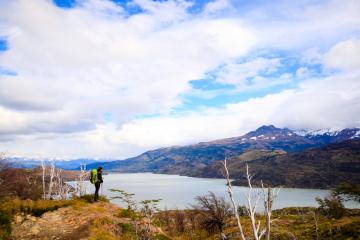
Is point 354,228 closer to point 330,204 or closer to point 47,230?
point 330,204

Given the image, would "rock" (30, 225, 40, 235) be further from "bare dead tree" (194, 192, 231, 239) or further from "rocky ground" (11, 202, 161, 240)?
"bare dead tree" (194, 192, 231, 239)

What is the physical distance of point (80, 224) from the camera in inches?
775

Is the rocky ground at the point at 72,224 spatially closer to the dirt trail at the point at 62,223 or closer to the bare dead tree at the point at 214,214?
the dirt trail at the point at 62,223

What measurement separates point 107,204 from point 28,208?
5.63m

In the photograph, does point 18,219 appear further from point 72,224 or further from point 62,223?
point 72,224

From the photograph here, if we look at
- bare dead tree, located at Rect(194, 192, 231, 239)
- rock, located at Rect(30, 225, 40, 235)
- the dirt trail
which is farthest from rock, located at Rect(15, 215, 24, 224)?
bare dead tree, located at Rect(194, 192, 231, 239)

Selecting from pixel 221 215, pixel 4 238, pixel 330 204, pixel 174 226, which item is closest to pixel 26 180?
pixel 174 226

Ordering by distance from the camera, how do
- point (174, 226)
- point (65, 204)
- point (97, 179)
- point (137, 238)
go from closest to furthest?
point (137, 238), point (65, 204), point (97, 179), point (174, 226)

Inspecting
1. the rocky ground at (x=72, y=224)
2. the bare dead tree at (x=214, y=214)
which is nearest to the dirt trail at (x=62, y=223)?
the rocky ground at (x=72, y=224)

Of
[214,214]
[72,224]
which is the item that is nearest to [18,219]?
[72,224]

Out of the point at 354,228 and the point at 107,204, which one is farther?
the point at 354,228

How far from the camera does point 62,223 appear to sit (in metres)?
20.1

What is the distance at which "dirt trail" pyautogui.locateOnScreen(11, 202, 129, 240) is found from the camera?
18.3m

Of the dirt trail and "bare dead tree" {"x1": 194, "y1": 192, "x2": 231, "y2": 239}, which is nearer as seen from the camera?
the dirt trail
